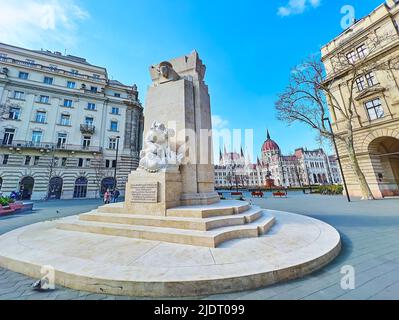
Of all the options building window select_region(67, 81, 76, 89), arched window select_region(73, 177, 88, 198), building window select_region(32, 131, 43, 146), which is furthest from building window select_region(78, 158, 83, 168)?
building window select_region(67, 81, 76, 89)

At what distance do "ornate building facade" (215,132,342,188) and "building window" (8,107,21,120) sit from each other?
7364cm

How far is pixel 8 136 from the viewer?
880 inches

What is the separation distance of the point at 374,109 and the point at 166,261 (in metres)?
22.5

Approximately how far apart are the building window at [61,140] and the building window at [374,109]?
3694 centimetres

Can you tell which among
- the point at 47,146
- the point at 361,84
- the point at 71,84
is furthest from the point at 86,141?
the point at 361,84

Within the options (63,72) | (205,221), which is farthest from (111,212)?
(63,72)

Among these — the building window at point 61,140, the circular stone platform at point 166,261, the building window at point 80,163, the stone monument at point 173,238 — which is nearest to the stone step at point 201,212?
the stone monument at point 173,238

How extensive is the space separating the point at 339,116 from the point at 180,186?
20.7 m

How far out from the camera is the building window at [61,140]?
955 inches

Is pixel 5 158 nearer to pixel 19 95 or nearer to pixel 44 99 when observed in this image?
pixel 19 95

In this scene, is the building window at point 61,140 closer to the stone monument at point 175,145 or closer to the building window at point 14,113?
the building window at point 14,113

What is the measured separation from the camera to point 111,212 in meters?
5.50

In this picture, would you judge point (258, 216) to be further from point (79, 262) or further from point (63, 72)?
point (63, 72)

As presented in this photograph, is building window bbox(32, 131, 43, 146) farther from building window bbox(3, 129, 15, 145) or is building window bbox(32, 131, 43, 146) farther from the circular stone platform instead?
the circular stone platform
